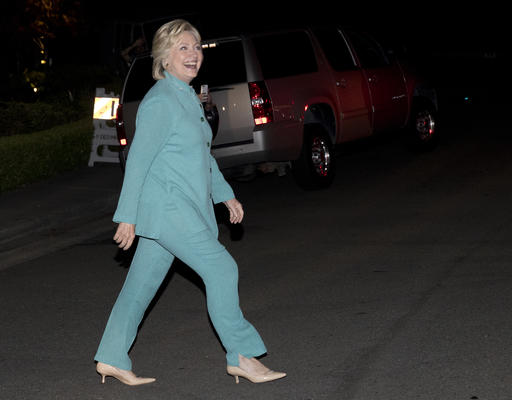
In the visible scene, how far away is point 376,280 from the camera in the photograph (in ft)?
26.8

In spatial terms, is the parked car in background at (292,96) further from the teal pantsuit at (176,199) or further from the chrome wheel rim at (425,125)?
the teal pantsuit at (176,199)

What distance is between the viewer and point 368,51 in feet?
48.2

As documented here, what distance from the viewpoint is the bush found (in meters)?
13.4

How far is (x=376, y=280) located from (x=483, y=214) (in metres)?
2.99

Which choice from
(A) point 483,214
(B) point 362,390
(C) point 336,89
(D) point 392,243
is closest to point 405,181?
(C) point 336,89

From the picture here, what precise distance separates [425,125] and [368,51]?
5.79 ft

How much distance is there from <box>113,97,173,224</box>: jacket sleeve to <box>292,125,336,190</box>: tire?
7.61 metres

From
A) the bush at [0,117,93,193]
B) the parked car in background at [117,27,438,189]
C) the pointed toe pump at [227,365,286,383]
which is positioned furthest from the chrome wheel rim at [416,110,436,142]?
the pointed toe pump at [227,365,286,383]

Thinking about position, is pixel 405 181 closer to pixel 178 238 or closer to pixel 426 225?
pixel 426 225

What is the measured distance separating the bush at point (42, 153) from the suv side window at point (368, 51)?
4.07m

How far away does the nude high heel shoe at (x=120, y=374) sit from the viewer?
563 cm

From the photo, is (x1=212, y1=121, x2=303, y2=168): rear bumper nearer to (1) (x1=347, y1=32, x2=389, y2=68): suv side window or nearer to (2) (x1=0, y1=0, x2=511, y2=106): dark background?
(2) (x1=0, y1=0, x2=511, y2=106): dark background

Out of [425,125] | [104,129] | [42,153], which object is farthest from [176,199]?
[425,125]

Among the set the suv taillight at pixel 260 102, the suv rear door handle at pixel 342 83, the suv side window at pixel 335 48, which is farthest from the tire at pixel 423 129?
the suv taillight at pixel 260 102
